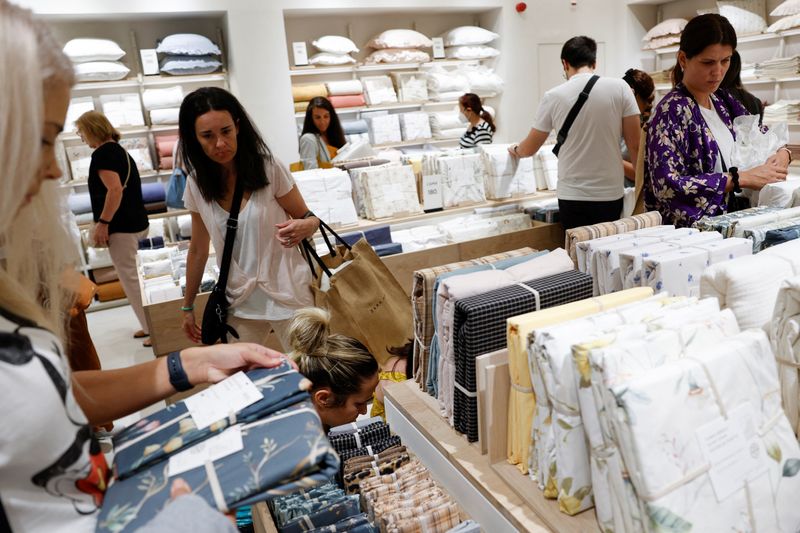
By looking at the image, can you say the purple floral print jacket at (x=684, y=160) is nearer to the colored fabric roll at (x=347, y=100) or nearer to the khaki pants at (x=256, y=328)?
the khaki pants at (x=256, y=328)

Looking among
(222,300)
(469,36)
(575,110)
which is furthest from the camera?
(469,36)

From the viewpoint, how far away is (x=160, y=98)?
513 cm

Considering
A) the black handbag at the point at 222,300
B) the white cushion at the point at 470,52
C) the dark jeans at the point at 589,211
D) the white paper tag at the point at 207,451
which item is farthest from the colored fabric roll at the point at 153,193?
the white paper tag at the point at 207,451

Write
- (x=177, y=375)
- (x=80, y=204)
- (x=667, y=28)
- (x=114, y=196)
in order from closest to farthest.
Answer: (x=177, y=375) → (x=114, y=196) → (x=80, y=204) → (x=667, y=28)

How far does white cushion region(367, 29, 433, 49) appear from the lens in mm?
5578

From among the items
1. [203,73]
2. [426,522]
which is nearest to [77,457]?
[426,522]

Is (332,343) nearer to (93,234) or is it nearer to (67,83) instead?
(67,83)

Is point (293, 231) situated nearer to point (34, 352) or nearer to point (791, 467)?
point (34, 352)

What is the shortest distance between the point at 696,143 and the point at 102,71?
4.69 meters

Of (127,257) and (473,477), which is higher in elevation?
(127,257)

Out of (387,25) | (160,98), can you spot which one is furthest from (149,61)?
(387,25)

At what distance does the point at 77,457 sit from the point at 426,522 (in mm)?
704

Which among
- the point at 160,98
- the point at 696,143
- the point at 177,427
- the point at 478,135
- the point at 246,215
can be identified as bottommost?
the point at 177,427

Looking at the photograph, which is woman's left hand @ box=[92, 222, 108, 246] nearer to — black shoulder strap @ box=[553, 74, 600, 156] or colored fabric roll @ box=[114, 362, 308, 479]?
black shoulder strap @ box=[553, 74, 600, 156]
